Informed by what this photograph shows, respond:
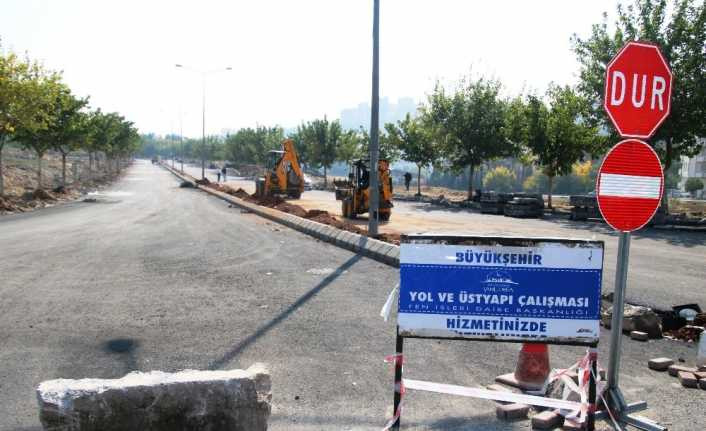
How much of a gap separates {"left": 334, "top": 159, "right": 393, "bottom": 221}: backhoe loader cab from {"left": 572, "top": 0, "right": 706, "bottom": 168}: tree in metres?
11.2

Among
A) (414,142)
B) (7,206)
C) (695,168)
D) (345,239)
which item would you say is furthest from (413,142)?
(695,168)

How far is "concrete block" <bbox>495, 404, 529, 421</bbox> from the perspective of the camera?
181 inches

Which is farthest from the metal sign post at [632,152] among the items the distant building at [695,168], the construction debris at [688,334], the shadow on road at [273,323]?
the distant building at [695,168]

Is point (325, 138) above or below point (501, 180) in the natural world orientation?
above

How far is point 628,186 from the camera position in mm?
4527

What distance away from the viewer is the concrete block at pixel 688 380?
17.5 feet

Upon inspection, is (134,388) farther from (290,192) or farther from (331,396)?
(290,192)

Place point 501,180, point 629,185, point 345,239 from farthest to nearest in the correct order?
point 501,180 < point 345,239 < point 629,185

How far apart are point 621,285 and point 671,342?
300 cm

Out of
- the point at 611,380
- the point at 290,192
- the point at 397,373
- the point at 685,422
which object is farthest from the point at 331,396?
the point at 290,192

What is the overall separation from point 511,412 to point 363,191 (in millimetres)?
18609

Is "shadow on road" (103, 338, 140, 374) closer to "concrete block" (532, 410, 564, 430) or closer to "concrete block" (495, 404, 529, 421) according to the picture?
"concrete block" (495, 404, 529, 421)

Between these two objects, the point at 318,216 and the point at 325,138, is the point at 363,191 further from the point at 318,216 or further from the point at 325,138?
the point at 325,138

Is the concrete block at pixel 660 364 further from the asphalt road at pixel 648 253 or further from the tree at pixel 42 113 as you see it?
the tree at pixel 42 113
